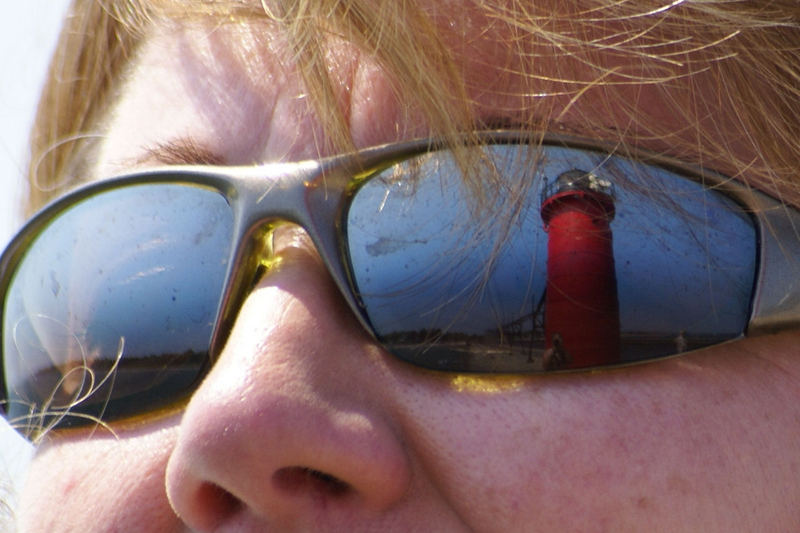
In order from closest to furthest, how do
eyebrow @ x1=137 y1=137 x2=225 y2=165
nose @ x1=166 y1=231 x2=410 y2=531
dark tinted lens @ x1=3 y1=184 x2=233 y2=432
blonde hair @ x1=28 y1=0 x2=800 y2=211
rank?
nose @ x1=166 y1=231 x2=410 y2=531 → blonde hair @ x1=28 y1=0 x2=800 y2=211 → dark tinted lens @ x1=3 y1=184 x2=233 y2=432 → eyebrow @ x1=137 y1=137 x2=225 y2=165

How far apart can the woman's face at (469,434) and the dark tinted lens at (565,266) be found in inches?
1.7

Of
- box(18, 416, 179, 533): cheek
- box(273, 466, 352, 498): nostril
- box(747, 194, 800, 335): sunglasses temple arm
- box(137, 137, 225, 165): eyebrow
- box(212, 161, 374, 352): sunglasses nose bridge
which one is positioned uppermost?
box(137, 137, 225, 165): eyebrow

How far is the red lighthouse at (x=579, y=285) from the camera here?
111 centimetres

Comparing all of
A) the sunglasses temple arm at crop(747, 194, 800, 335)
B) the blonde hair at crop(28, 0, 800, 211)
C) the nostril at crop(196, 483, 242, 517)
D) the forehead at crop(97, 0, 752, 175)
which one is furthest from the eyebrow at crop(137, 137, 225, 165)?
the sunglasses temple arm at crop(747, 194, 800, 335)

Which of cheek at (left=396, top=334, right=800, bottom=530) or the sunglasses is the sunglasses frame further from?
cheek at (left=396, top=334, right=800, bottom=530)

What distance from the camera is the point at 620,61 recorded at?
122 cm

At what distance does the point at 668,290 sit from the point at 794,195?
0.80ft

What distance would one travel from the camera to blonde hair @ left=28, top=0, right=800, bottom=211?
1.19 m

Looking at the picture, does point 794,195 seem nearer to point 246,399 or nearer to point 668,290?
point 668,290

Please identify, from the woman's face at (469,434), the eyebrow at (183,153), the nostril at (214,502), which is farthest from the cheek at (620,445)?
the eyebrow at (183,153)

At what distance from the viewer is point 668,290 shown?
3.63 ft

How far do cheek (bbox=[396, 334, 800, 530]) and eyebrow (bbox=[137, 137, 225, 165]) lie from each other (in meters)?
0.58

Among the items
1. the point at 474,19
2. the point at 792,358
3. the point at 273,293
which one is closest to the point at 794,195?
the point at 792,358

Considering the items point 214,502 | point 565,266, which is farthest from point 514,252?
point 214,502
